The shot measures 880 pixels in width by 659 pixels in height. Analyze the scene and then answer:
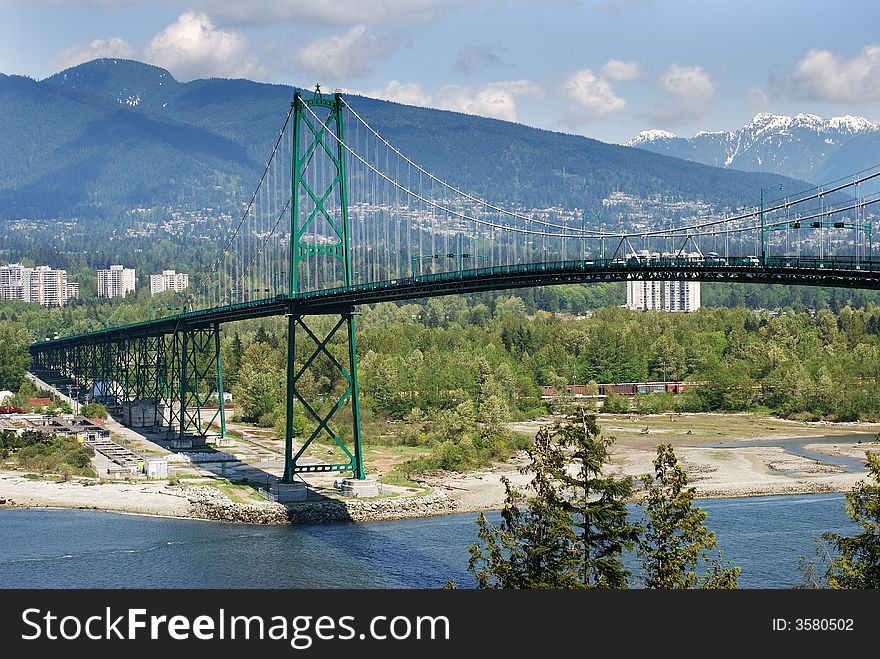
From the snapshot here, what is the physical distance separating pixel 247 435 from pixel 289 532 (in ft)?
96.1

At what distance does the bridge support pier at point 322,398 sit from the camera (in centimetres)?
4809

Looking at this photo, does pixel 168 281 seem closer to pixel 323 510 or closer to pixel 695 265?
pixel 323 510

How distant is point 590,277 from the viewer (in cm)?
4147

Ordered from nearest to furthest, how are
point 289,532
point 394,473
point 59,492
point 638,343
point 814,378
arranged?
point 289,532, point 59,492, point 394,473, point 814,378, point 638,343

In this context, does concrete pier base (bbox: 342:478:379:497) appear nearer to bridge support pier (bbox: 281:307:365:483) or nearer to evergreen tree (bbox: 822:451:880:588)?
bridge support pier (bbox: 281:307:365:483)

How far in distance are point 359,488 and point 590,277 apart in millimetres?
11547

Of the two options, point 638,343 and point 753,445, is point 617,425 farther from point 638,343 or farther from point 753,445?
point 638,343

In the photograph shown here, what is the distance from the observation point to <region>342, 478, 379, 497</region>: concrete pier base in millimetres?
46906

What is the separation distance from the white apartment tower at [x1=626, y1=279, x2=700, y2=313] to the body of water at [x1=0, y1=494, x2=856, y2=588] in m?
113

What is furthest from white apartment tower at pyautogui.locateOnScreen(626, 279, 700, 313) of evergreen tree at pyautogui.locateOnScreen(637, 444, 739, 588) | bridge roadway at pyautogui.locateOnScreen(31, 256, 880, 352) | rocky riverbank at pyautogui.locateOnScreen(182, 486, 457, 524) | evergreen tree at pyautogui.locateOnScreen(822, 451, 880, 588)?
evergreen tree at pyautogui.locateOnScreen(822, 451, 880, 588)

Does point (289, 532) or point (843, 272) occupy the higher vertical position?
point (843, 272)

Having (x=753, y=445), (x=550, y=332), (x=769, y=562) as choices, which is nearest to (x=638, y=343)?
(x=550, y=332)

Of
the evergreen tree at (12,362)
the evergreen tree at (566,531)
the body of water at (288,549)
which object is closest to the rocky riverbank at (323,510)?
the body of water at (288,549)

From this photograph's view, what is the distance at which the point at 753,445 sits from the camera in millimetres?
67000
